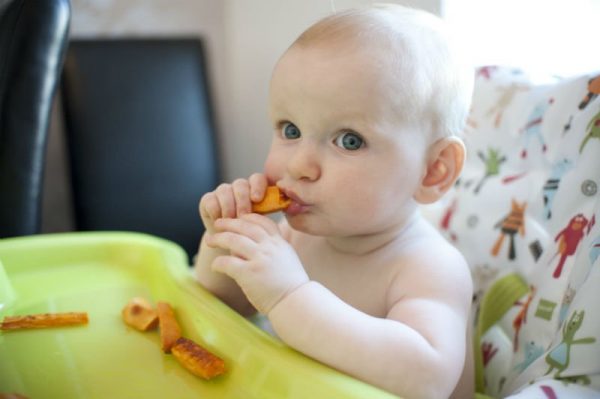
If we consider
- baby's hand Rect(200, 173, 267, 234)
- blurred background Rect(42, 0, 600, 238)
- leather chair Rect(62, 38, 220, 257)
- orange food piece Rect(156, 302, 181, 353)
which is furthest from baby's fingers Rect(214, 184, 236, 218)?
leather chair Rect(62, 38, 220, 257)

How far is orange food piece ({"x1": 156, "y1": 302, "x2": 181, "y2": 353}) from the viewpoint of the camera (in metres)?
0.63

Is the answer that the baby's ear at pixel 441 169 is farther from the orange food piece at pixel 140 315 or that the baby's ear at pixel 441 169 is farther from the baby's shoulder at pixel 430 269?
the orange food piece at pixel 140 315

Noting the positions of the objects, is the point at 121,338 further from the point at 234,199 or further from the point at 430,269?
the point at 430,269

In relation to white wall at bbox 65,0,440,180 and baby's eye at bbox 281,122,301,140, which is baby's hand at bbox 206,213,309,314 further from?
white wall at bbox 65,0,440,180

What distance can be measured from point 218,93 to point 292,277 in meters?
1.30

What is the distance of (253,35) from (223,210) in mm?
884

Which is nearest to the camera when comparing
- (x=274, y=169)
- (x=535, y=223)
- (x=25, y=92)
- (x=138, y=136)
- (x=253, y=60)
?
(x=274, y=169)

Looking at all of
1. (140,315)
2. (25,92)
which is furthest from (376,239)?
(25,92)

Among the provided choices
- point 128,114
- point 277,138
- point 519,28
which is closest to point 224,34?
point 128,114

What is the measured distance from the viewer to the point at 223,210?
633mm

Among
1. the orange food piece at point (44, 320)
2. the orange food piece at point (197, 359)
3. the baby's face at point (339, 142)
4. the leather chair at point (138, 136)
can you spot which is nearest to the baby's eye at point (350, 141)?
the baby's face at point (339, 142)

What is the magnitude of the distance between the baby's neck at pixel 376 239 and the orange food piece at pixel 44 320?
298 millimetres

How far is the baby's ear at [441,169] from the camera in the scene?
24.9 inches

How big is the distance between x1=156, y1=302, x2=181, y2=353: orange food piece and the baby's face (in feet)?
0.55
